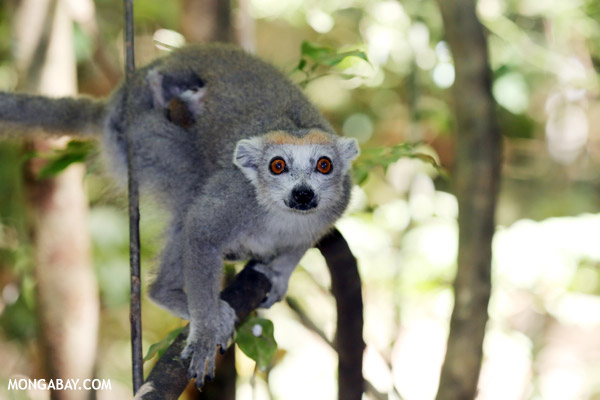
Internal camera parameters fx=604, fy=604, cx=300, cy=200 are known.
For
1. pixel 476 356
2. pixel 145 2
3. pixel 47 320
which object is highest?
pixel 145 2

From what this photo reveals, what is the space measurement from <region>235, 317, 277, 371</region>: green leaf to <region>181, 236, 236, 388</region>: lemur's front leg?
0.50 ft

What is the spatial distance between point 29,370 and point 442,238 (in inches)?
208

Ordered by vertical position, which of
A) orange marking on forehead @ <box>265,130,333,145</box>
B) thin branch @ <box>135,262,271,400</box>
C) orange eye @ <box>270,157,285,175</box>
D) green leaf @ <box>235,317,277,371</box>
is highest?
A: orange marking on forehead @ <box>265,130,333,145</box>

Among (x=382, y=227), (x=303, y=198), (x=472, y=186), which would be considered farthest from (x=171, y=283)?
(x=382, y=227)

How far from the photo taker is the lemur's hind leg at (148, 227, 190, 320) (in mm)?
3760

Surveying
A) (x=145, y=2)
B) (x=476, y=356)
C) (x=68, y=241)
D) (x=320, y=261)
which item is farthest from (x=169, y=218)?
(x=145, y=2)

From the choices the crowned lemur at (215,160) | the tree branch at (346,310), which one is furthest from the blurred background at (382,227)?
the tree branch at (346,310)

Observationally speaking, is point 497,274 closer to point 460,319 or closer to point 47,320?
point 460,319

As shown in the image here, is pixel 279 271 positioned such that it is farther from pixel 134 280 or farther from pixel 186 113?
pixel 134 280

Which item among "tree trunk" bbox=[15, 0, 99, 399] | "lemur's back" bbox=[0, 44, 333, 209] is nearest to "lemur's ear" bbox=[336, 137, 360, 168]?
"lemur's back" bbox=[0, 44, 333, 209]

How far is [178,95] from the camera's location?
397 centimetres

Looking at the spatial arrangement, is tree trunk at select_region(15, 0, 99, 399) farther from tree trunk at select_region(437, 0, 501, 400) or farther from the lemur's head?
tree trunk at select_region(437, 0, 501, 400)

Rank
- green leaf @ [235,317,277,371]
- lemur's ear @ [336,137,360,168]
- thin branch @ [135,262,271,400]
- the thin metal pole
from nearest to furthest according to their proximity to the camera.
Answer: thin branch @ [135,262,271,400], the thin metal pole, green leaf @ [235,317,277,371], lemur's ear @ [336,137,360,168]

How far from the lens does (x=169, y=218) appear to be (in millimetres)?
3945
